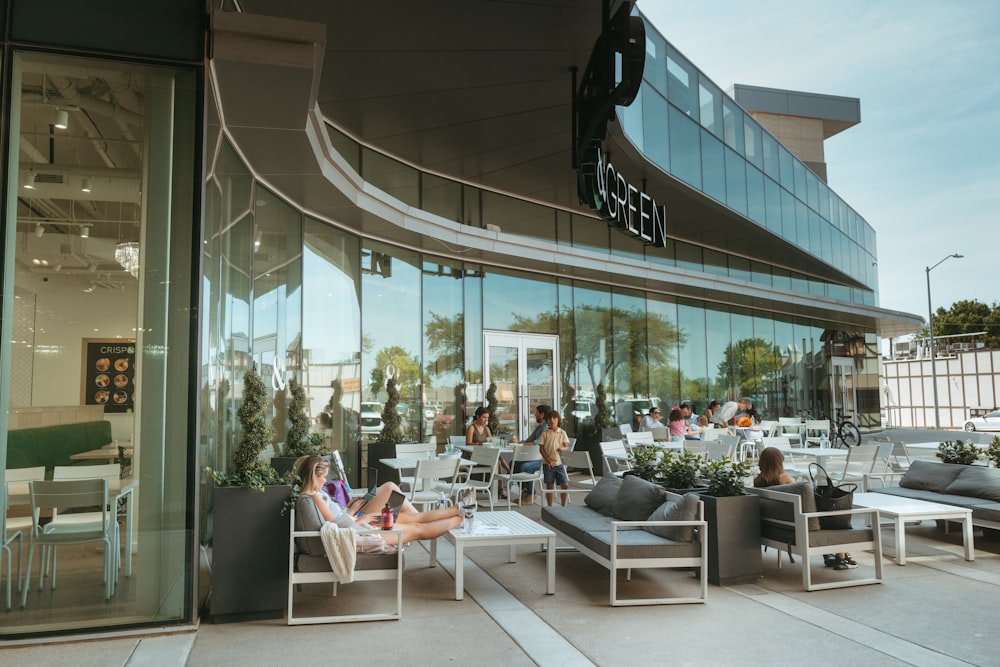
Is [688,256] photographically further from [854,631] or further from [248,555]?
[248,555]

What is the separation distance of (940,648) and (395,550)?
12.1 ft

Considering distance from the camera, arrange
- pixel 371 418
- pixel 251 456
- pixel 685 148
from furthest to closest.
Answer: pixel 685 148 → pixel 371 418 → pixel 251 456

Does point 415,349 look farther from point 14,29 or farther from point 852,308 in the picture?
point 852,308

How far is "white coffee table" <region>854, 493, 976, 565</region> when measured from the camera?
672cm

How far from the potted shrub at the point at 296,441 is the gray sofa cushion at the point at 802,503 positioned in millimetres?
4670

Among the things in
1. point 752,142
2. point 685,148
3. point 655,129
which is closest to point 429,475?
point 655,129

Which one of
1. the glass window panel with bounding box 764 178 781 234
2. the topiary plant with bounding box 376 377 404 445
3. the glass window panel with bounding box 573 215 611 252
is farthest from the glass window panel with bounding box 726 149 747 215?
the topiary plant with bounding box 376 377 404 445

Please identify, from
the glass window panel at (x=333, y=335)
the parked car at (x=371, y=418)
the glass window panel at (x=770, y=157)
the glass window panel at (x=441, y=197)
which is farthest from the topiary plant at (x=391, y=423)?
the glass window panel at (x=770, y=157)

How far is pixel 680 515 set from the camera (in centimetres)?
576

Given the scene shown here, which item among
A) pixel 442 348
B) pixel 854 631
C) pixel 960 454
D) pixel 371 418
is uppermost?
pixel 442 348

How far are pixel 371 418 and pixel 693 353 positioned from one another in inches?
413

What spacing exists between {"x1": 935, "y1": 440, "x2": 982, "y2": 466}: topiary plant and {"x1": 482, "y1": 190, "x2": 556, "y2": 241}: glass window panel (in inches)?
354

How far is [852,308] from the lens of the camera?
24.0 metres

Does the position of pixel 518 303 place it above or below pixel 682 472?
above
